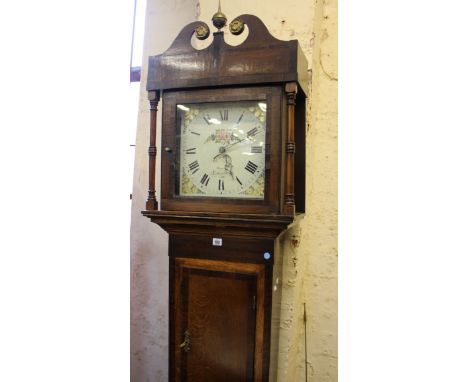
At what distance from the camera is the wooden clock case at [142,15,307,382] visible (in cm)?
120

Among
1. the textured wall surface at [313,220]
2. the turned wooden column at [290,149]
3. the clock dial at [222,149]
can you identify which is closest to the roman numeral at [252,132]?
the clock dial at [222,149]

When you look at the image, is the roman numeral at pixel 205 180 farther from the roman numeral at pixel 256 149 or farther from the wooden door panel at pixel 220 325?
the wooden door panel at pixel 220 325

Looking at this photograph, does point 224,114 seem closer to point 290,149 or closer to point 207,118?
point 207,118

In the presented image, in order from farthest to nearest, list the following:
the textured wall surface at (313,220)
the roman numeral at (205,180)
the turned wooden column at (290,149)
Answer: the textured wall surface at (313,220)
the roman numeral at (205,180)
the turned wooden column at (290,149)

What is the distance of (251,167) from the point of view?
4.07 feet

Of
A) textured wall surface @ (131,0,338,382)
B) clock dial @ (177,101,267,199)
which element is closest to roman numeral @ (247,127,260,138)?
clock dial @ (177,101,267,199)

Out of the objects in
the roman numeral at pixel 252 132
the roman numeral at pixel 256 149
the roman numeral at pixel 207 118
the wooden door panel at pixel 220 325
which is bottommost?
the wooden door panel at pixel 220 325

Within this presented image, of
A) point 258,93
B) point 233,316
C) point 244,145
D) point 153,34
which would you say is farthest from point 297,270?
point 153,34

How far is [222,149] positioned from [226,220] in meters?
0.24

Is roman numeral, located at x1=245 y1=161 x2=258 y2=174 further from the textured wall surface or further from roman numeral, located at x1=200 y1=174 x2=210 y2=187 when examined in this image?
the textured wall surface

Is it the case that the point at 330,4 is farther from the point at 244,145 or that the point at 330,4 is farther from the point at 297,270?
the point at 297,270

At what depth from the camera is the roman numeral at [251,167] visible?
4.05 feet

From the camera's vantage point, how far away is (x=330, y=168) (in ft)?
5.35

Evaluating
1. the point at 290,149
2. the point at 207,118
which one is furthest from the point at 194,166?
the point at 290,149
